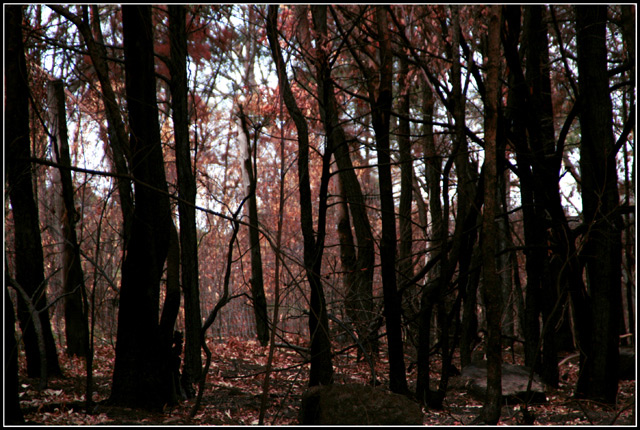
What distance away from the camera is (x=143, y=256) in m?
4.66

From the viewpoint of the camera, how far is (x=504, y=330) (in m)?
12.1

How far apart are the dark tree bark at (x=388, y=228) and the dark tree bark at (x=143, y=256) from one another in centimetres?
211

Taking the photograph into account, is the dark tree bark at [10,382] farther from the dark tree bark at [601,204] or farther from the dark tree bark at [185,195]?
the dark tree bark at [601,204]

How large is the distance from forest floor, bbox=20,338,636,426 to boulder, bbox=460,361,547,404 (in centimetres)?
10

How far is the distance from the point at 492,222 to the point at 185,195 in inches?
145

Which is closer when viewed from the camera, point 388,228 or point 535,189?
point 388,228

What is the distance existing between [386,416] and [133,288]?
2412 millimetres

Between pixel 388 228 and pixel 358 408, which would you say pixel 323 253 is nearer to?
pixel 388 228

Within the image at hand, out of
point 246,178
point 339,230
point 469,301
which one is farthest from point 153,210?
point 246,178

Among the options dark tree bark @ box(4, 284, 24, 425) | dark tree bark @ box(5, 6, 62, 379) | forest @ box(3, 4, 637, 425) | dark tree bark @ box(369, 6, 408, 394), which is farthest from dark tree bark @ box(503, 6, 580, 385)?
dark tree bark @ box(5, 6, 62, 379)

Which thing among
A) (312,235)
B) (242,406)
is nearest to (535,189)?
(312,235)

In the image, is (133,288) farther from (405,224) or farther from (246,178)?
(246,178)

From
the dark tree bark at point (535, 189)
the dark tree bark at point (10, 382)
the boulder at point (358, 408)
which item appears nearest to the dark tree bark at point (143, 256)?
the dark tree bark at point (10, 382)

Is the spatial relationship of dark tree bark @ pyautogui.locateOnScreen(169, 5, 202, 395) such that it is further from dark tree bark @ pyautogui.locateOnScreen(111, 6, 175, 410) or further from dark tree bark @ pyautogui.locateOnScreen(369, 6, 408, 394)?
dark tree bark @ pyautogui.locateOnScreen(369, 6, 408, 394)
